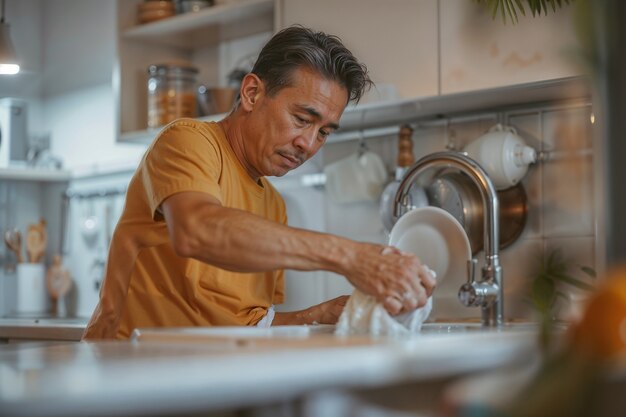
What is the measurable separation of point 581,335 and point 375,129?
2068mm

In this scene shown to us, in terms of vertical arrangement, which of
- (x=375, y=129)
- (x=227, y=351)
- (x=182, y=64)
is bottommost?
(x=227, y=351)

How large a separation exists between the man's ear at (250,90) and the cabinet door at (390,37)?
1.78 feet

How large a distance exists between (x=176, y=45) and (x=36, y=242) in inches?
41.4

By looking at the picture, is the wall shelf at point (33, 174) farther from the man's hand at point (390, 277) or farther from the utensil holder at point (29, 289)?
the man's hand at point (390, 277)

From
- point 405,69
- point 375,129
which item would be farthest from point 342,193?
point 405,69

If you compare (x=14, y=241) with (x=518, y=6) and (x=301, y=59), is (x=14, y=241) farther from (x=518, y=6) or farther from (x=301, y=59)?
(x=518, y=6)

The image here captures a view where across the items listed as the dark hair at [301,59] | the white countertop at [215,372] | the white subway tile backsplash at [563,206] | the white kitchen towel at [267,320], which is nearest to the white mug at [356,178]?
the white subway tile backsplash at [563,206]

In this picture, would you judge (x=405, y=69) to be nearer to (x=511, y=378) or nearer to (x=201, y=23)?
(x=201, y=23)

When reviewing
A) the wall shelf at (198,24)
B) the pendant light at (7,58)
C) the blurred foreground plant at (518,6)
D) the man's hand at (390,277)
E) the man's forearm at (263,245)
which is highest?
the wall shelf at (198,24)

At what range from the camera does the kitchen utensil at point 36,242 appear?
3.82 m

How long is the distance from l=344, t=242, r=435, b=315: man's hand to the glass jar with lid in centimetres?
176

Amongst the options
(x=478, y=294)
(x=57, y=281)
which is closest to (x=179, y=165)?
(x=478, y=294)

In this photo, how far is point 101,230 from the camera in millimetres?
3748

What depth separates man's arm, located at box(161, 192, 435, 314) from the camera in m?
1.41
